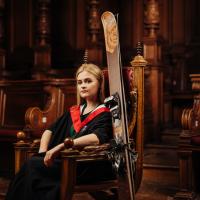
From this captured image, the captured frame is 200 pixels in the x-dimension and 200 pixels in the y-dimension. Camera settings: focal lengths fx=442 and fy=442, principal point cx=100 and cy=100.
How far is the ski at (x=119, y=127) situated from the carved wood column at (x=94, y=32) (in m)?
2.52

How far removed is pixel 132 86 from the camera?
107 inches

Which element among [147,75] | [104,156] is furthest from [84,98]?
[147,75]

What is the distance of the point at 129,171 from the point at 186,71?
3.06 meters

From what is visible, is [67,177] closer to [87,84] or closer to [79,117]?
[79,117]

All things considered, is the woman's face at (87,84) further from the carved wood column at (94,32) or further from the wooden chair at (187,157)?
the carved wood column at (94,32)

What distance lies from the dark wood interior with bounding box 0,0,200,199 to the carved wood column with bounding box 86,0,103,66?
0.04ft

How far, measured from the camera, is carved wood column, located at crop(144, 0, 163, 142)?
443 centimetres

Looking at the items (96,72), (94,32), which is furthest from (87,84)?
(94,32)

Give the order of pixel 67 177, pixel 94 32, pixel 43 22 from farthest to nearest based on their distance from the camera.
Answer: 1. pixel 43 22
2. pixel 94 32
3. pixel 67 177

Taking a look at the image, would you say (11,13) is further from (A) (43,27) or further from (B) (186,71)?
(B) (186,71)

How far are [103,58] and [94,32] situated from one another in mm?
596

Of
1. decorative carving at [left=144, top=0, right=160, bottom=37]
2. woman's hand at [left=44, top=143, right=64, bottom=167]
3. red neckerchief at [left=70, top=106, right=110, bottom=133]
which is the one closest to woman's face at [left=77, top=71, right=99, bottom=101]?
red neckerchief at [left=70, top=106, right=110, bottom=133]

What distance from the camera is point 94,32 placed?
4941 millimetres

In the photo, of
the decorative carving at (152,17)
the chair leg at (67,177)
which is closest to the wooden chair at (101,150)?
the chair leg at (67,177)
